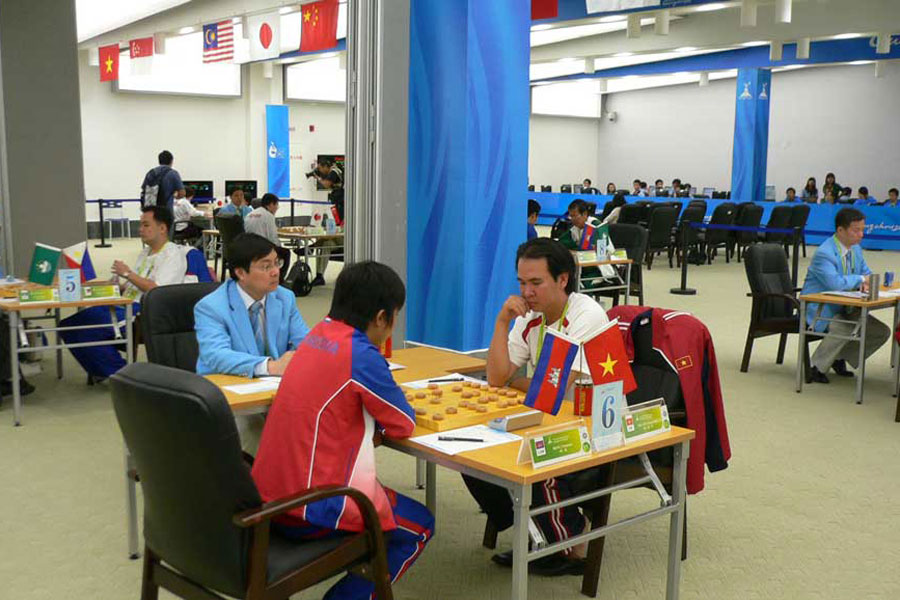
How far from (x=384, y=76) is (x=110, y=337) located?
245cm

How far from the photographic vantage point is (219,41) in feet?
44.9

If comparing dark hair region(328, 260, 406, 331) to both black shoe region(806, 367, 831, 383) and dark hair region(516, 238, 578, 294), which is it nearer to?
dark hair region(516, 238, 578, 294)

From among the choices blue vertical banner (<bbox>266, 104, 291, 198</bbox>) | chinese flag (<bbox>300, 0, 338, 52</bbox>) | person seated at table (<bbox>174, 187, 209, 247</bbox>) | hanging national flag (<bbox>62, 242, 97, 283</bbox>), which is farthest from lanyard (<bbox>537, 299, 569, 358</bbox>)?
blue vertical banner (<bbox>266, 104, 291, 198</bbox>)

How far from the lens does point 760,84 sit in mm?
17625

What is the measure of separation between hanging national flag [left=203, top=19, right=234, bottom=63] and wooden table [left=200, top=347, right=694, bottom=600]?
442 inches

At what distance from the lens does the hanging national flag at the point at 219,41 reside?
13.5m

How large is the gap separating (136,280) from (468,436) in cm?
332

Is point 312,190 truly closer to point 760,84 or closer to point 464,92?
point 760,84

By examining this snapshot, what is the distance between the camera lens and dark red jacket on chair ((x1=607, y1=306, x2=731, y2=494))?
318 centimetres

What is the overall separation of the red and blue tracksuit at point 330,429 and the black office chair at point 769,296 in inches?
179

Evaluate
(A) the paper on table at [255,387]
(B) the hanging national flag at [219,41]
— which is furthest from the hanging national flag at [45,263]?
(B) the hanging national flag at [219,41]

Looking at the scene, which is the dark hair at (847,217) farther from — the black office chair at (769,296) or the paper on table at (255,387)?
the paper on table at (255,387)

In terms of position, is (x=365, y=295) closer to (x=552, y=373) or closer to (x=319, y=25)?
(x=552, y=373)

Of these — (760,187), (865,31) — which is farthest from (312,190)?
Answer: (865,31)
